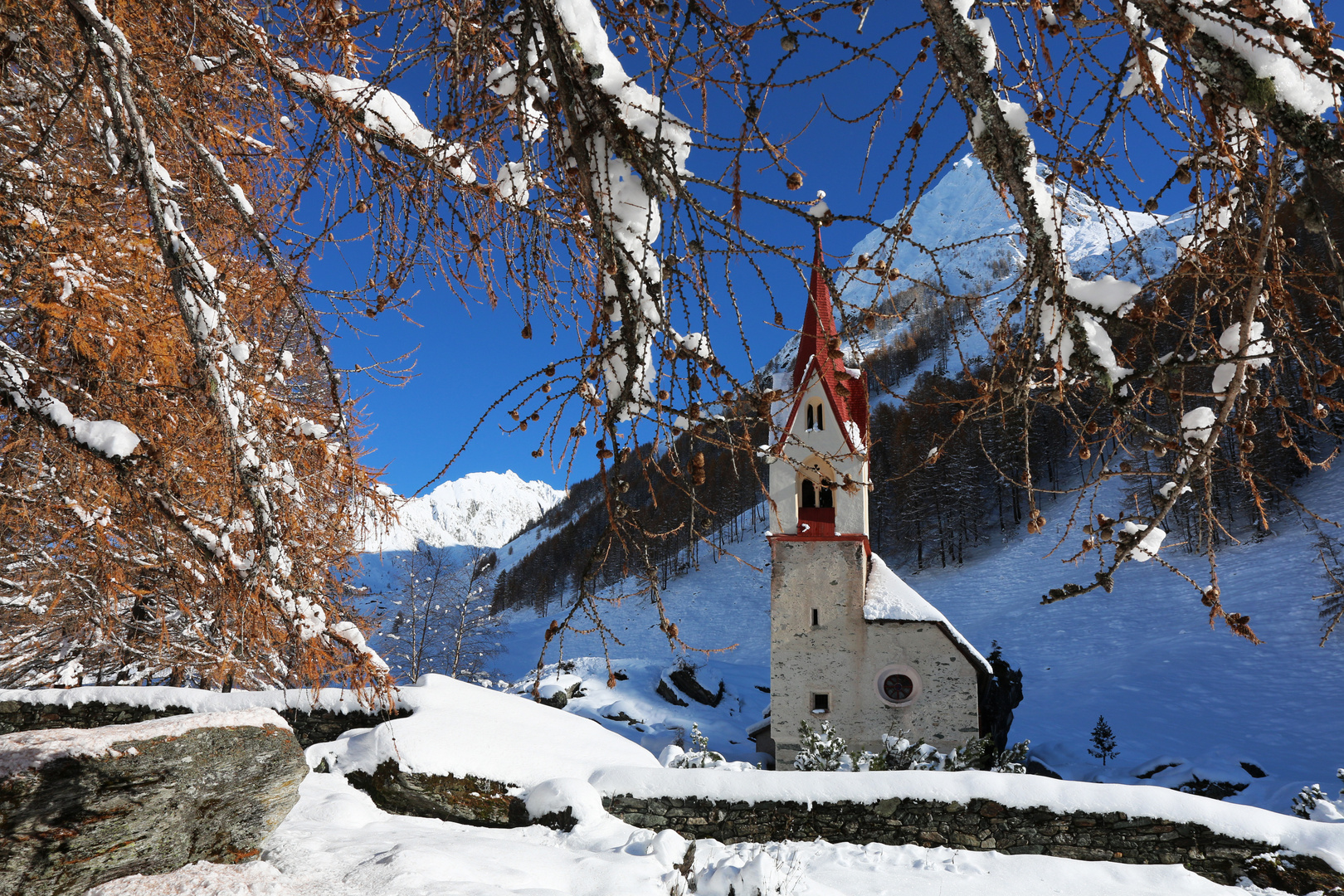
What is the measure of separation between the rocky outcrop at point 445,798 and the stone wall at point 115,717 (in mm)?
1461

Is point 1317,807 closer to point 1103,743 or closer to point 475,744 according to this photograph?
point 1103,743

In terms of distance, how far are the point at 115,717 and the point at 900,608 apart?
1214cm

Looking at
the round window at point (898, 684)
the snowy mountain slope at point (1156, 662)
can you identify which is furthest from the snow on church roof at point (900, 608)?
the snowy mountain slope at point (1156, 662)

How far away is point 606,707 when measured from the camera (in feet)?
67.6

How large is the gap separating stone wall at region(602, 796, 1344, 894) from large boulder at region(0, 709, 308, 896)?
3176 mm

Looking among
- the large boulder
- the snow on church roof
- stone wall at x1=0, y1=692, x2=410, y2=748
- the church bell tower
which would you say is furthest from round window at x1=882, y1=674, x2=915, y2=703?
the large boulder

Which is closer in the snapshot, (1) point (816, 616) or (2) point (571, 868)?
(2) point (571, 868)

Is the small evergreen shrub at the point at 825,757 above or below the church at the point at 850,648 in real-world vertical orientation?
below

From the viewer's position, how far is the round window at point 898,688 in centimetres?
1297

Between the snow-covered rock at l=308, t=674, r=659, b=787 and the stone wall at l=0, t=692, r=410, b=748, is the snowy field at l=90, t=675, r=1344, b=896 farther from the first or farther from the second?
the stone wall at l=0, t=692, r=410, b=748

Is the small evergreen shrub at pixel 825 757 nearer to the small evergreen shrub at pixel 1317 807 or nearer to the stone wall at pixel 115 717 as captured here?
the small evergreen shrub at pixel 1317 807

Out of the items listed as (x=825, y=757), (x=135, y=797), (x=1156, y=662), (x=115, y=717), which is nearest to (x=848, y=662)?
(x=825, y=757)

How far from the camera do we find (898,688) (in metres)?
13.0

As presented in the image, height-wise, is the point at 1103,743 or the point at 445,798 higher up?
the point at 445,798
